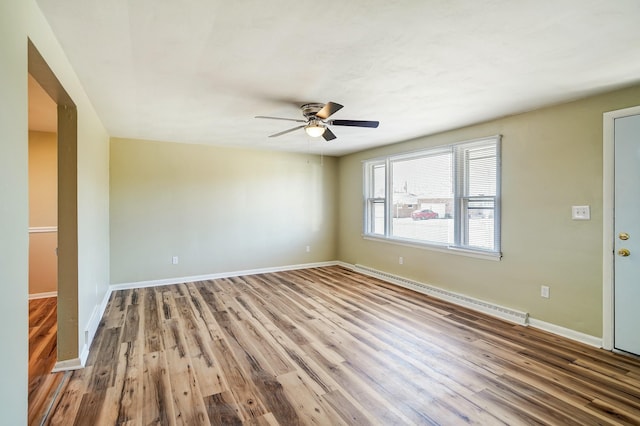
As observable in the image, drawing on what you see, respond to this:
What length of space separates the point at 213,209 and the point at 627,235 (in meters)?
5.42

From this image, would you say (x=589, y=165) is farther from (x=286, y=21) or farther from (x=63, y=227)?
(x=63, y=227)

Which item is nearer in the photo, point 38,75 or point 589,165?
point 38,75

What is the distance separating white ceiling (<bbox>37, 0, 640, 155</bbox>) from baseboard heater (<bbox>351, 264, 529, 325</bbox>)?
7.57 feet

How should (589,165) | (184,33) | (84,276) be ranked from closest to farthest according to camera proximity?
1. (184,33)
2. (84,276)
3. (589,165)

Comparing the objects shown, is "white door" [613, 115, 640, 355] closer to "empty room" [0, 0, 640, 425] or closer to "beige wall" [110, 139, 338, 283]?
"empty room" [0, 0, 640, 425]

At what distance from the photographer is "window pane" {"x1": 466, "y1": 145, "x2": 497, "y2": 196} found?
12.7 feet

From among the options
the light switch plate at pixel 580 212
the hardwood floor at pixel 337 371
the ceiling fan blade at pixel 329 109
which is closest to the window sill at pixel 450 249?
the hardwood floor at pixel 337 371

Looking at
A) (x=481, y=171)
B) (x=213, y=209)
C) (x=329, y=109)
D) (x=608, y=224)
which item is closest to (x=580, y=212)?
(x=608, y=224)

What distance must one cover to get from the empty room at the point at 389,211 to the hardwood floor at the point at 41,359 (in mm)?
25

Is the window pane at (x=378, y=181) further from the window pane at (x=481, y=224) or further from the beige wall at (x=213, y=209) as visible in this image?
the window pane at (x=481, y=224)

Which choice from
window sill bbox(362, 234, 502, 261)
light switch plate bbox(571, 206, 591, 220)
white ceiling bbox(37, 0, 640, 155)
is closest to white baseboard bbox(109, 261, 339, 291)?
window sill bbox(362, 234, 502, 261)

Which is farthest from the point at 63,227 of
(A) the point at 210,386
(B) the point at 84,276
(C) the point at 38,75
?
(A) the point at 210,386

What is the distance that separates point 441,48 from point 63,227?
315cm

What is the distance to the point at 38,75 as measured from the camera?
1.91 metres
